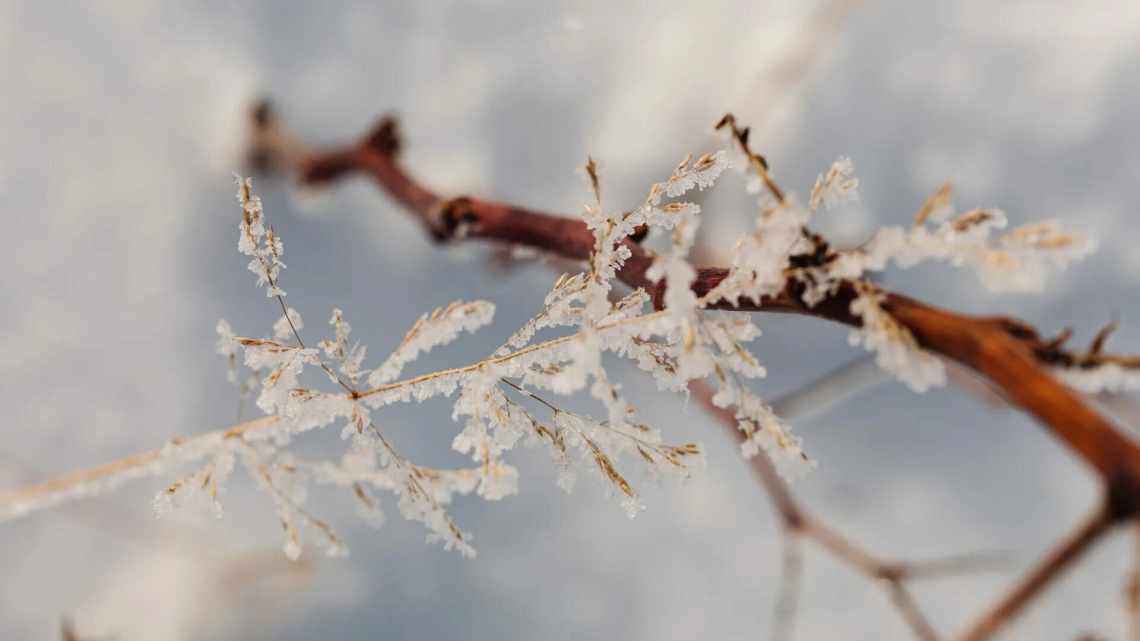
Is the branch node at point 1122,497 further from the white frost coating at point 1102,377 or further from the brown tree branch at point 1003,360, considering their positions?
the white frost coating at point 1102,377

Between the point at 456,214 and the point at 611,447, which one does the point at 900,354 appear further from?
the point at 456,214

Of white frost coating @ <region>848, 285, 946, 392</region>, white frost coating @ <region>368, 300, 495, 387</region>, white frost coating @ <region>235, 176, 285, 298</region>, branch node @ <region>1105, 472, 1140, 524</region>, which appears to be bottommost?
branch node @ <region>1105, 472, 1140, 524</region>

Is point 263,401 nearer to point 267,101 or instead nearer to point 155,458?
point 155,458

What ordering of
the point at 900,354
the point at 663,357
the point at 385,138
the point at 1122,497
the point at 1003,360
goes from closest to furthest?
the point at 1122,497 < the point at 1003,360 < the point at 900,354 < the point at 663,357 < the point at 385,138

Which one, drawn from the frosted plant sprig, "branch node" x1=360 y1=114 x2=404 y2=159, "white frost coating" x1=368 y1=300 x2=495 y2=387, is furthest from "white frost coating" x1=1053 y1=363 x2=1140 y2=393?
"branch node" x1=360 y1=114 x2=404 y2=159

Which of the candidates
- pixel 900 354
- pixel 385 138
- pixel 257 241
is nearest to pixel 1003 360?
pixel 900 354

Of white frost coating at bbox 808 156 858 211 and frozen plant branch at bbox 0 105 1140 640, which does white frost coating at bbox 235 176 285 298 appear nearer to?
frozen plant branch at bbox 0 105 1140 640

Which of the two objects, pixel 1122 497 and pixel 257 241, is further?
pixel 257 241

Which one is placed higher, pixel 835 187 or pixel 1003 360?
pixel 835 187
